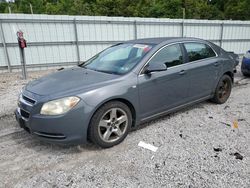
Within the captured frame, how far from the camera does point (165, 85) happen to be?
3.51 m

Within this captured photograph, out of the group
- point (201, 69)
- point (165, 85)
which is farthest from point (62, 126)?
point (201, 69)

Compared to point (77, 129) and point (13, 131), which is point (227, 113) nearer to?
point (77, 129)

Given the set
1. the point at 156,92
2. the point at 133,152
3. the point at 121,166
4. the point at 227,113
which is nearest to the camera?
the point at 121,166

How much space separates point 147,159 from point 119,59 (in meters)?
1.74

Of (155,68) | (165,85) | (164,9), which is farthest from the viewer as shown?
(164,9)

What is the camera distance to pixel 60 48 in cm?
881

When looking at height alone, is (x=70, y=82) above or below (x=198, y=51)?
below

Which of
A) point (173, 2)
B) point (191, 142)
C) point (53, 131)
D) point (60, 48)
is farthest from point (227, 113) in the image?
point (173, 2)

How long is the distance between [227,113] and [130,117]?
2241mm

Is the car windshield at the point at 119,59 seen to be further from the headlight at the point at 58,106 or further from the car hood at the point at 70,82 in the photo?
A: the headlight at the point at 58,106

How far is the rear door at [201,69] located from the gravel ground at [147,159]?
57 centimetres

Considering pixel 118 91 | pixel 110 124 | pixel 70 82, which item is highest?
pixel 70 82

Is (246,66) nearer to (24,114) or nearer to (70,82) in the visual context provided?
(70,82)

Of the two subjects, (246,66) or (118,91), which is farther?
(246,66)
